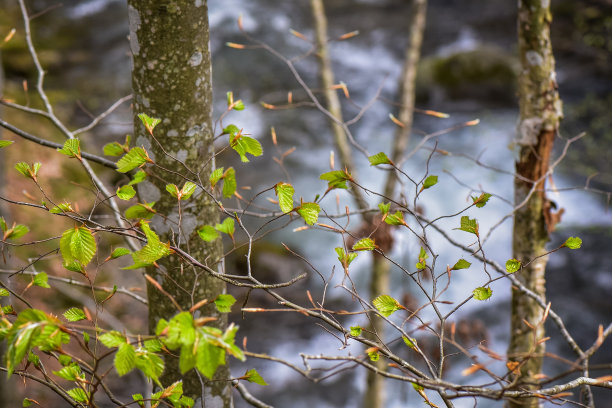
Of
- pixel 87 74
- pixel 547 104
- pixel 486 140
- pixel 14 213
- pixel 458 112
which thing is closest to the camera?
pixel 547 104

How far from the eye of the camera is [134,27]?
1.41 meters

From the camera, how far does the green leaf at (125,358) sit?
92 cm

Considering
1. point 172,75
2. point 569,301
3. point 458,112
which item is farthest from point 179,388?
point 458,112

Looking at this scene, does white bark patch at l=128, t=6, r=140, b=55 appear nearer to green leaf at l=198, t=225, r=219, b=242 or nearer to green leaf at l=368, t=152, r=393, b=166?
green leaf at l=198, t=225, r=219, b=242

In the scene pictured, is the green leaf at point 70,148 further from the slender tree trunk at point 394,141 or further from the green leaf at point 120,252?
the slender tree trunk at point 394,141

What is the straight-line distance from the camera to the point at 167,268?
1483 mm

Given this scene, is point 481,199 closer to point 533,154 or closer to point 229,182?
point 229,182

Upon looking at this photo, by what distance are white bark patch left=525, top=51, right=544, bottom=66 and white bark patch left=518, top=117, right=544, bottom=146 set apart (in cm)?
25

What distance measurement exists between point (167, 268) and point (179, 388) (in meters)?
0.40

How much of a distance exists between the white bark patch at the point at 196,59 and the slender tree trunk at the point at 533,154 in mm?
1496

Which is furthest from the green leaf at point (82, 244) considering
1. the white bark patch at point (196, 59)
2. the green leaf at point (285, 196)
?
the white bark patch at point (196, 59)

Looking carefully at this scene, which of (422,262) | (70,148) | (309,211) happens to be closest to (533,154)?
(422,262)

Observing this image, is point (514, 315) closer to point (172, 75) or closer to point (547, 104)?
point (547, 104)

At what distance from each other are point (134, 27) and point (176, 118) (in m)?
0.29
